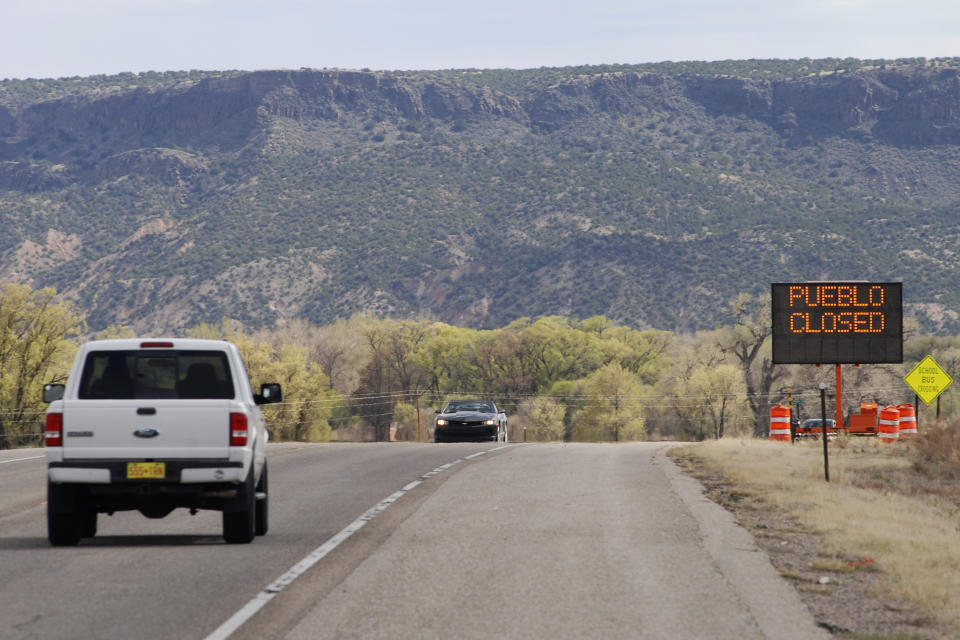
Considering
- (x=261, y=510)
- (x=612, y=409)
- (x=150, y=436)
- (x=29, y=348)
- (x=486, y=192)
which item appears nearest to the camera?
(x=150, y=436)

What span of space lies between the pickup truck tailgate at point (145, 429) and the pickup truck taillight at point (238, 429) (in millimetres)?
48

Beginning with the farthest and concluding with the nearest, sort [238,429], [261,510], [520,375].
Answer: [520,375] < [261,510] < [238,429]

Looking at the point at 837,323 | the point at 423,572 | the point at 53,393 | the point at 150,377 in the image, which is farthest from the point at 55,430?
the point at 837,323

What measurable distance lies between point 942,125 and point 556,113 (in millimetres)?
Result: 49502

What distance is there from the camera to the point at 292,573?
10328 mm

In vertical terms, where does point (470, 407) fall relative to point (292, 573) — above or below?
above

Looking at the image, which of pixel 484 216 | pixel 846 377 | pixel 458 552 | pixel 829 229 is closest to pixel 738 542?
pixel 458 552

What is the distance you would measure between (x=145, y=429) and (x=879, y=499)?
10.4 meters

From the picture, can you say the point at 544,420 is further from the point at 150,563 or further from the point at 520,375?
the point at 150,563

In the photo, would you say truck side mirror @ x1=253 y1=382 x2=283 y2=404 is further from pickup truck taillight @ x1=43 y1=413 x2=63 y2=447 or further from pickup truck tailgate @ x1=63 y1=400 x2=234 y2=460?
pickup truck taillight @ x1=43 y1=413 x2=63 y2=447

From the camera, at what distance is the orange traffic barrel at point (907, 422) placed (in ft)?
105

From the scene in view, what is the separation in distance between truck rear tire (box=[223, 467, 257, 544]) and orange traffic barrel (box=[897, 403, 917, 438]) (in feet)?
74.3

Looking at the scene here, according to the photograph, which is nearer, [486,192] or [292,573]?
[292,573]

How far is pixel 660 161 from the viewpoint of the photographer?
147500 millimetres
